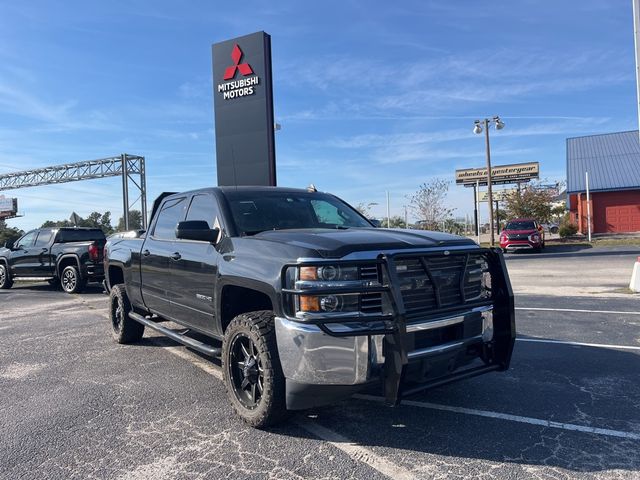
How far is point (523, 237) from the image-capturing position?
2466 cm

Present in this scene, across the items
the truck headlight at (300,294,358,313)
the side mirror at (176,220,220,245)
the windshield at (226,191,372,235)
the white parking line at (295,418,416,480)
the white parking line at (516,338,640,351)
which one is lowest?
the white parking line at (295,418,416,480)

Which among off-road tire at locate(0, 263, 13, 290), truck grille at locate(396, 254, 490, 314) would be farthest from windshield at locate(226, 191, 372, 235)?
off-road tire at locate(0, 263, 13, 290)

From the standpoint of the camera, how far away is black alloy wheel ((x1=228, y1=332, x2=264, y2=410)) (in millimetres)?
3723

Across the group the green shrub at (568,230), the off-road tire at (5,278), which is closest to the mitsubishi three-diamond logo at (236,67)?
the off-road tire at (5,278)

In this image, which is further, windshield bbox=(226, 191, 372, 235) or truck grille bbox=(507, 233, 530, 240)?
truck grille bbox=(507, 233, 530, 240)

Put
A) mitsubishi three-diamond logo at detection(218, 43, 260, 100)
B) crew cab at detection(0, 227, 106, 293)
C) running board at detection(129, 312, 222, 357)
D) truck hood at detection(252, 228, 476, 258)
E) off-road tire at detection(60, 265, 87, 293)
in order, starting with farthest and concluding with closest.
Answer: mitsubishi three-diamond logo at detection(218, 43, 260, 100), off-road tire at detection(60, 265, 87, 293), crew cab at detection(0, 227, 106, 293), running board at detection(129, 312, 222, 357), truck hood at detection(252, 228, 476, 258)

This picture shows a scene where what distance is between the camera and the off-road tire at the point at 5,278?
1513 cm

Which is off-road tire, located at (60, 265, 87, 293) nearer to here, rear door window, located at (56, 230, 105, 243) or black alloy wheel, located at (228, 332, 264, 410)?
rear door window, located at (56, 230, 105, 243)

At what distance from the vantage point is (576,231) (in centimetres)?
3522

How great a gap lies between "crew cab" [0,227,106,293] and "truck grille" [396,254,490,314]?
11.4m

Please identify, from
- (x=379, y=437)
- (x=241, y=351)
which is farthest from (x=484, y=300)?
(x=241, y=351)

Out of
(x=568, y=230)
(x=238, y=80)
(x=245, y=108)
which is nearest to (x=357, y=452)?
(x=245, y=108)

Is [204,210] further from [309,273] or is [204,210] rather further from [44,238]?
[44,238]

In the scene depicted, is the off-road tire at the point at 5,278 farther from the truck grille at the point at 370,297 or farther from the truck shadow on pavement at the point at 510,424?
the truck grille at the point at 370,297
